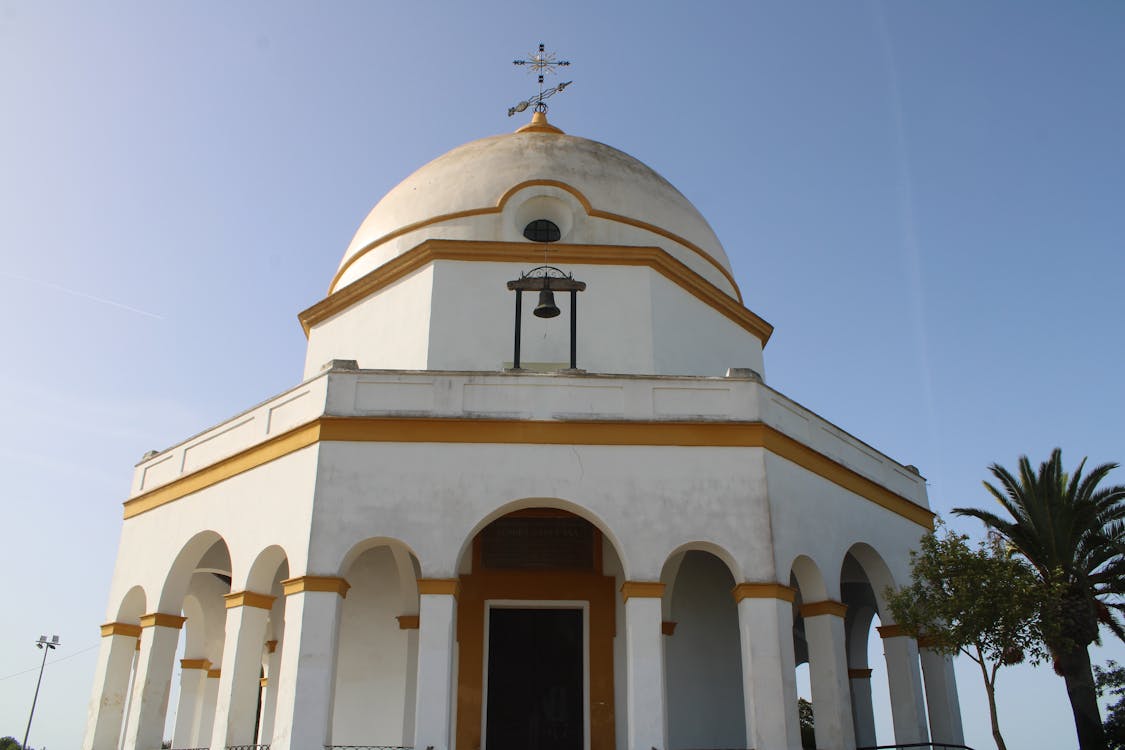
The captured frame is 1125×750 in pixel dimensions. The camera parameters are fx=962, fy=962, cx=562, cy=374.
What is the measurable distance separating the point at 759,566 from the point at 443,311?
22.3 ft

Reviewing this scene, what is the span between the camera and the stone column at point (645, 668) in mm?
11172

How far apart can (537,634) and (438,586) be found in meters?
2.88

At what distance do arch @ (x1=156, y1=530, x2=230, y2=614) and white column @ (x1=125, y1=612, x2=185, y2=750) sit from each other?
17 centimetres

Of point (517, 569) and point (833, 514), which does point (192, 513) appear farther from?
point (833, 514)

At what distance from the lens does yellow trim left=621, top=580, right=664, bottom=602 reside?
11.8 meters

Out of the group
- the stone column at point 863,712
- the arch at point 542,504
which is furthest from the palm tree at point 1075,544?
the arch at point 542,504

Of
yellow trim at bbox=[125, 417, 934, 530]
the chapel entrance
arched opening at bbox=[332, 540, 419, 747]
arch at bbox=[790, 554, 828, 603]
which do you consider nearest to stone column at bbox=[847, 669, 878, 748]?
arch at bbox=[790, 554, 828, 603]

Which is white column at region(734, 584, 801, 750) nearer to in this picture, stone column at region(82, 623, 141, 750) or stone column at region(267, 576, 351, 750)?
stone column at region(267, 576, 351, 750)

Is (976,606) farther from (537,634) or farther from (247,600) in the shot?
(247,600)

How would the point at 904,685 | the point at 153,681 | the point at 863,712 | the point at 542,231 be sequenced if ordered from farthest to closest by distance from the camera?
the point at 542,231 < the point at 863,712 < the point at 904,685 < the point at 153,681

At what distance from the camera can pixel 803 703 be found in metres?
29.6

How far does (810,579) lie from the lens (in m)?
13.1

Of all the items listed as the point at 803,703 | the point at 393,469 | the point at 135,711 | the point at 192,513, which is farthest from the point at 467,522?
the point at 803,703

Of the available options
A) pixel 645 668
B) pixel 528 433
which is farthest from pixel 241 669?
pixel 645 668
